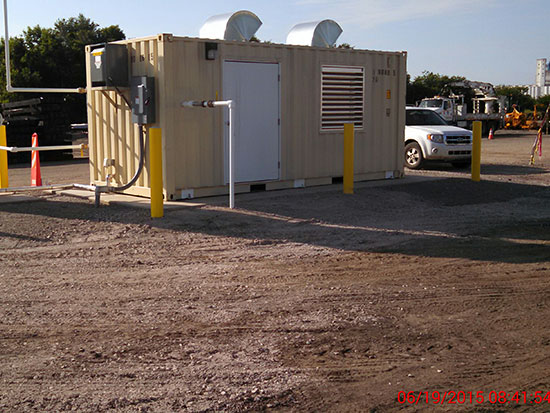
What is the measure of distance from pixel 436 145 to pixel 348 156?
6341 mm

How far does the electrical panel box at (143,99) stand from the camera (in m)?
11.2

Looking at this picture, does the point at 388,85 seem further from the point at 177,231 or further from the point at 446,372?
the point at 446,372

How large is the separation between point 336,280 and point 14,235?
15.1ft

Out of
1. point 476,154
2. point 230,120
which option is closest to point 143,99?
point 230,120

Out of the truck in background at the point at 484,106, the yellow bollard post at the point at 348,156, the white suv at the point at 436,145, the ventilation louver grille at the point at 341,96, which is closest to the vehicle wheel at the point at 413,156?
the white suv at the point at 436,145

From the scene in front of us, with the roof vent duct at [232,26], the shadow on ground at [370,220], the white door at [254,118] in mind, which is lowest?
the shadow on ground at [370,220]

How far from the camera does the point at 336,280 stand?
710 cm

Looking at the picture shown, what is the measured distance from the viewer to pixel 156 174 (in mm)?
10203

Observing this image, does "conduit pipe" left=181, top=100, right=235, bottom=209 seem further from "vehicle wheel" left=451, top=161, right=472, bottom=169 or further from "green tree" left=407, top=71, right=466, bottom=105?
"green tree" left=407, top=71, right=466, bottom=105

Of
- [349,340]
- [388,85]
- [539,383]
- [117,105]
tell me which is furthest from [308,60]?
[539,383]

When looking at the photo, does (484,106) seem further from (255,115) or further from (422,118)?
(255,115)
